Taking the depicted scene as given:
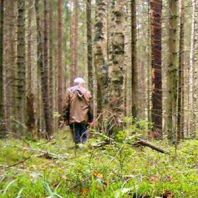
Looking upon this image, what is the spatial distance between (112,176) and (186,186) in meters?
0.70

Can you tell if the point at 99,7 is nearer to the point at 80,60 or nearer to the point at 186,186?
→ the point at 186,186

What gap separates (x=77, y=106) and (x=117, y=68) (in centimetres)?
197

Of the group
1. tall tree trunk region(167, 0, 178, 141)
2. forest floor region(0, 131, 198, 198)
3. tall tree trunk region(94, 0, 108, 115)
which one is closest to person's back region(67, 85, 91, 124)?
tall tree trunk region(94, 0, 108, 115)

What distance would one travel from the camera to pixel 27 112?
44.2 ft

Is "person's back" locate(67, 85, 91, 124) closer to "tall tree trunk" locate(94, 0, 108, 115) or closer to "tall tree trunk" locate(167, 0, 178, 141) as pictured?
"tall tree trunk" locate(94, 0, 108, 115)

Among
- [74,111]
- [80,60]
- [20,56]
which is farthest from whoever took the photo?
[80,60]

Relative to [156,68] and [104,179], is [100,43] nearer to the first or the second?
[156,68]

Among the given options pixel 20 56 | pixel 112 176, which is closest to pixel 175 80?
pixel 20 56

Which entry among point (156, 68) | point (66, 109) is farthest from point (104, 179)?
point (156, 68)

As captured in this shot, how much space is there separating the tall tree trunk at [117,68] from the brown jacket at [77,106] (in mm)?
1762

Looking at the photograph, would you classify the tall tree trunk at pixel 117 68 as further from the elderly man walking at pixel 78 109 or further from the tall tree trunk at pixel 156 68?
the tall tree trunk at pixel 156 68

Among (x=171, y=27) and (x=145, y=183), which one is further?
(x=171, y=27)

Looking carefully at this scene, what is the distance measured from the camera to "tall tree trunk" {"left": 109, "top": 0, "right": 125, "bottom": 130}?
855cm

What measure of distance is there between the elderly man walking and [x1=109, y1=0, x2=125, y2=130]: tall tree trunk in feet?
5.78
